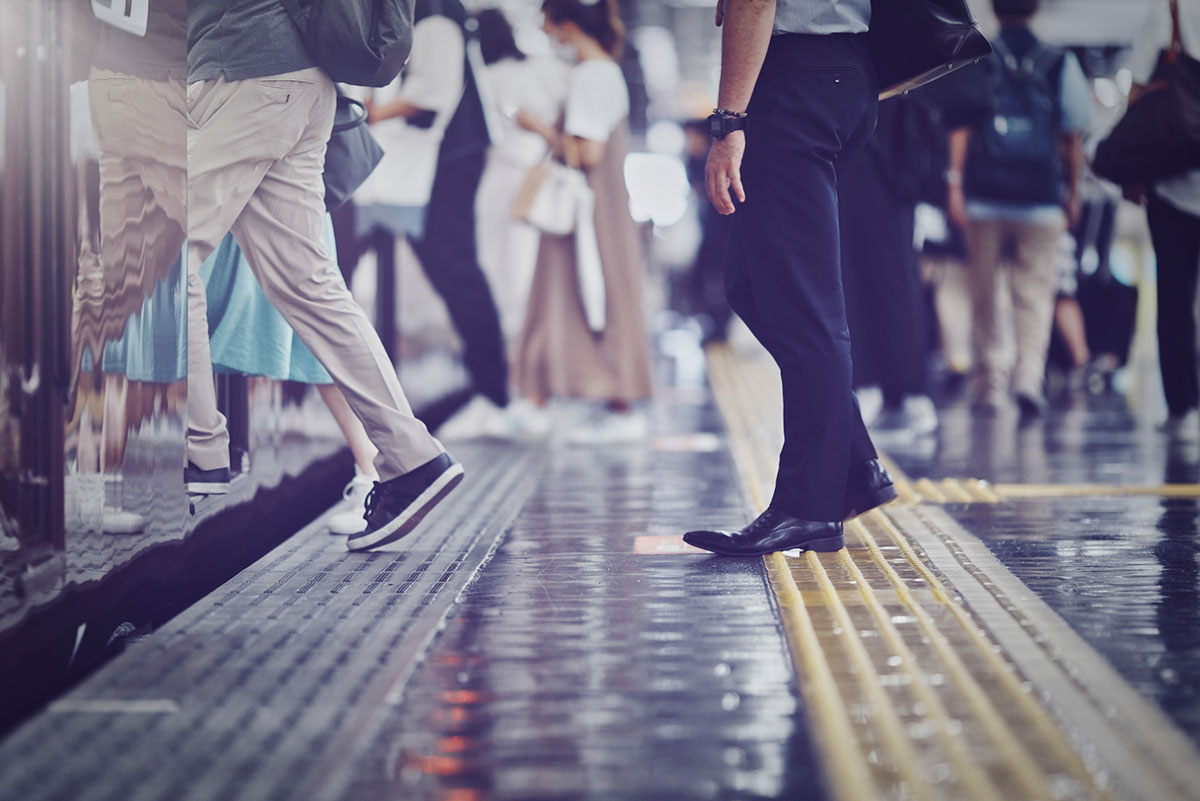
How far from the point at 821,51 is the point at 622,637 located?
1.47 m

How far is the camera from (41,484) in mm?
2201

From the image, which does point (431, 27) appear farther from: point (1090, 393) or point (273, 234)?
A: point (1090, 393)

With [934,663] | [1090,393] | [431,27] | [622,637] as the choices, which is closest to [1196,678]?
[934,663]

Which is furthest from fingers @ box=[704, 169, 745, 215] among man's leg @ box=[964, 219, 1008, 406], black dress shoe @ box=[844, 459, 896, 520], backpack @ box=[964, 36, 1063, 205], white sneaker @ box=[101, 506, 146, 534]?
man's leg @ box=[964, 219, 1008, 406]

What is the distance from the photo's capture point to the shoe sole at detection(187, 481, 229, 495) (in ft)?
9.68

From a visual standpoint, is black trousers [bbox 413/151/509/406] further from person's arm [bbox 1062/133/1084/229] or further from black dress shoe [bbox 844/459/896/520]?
person's arm [bbox 1062/133/1084/229]

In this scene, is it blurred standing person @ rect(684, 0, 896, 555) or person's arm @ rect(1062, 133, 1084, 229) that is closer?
blurred standing person @ rect(684, 0, 896, 555)

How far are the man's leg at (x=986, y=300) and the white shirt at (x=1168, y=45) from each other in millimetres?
1553

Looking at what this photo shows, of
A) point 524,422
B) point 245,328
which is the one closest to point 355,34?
point 245,328

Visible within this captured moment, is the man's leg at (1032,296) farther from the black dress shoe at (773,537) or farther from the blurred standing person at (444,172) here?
the black dress shoe at (773,537)

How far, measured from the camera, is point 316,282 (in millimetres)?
3174

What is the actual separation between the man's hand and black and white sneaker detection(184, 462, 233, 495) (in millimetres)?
1281

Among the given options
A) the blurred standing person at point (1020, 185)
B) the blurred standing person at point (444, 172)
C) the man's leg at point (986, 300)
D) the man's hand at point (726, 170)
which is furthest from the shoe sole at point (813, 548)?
the man's leg at point (986, 300)

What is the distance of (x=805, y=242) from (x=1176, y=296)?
10.5ft
